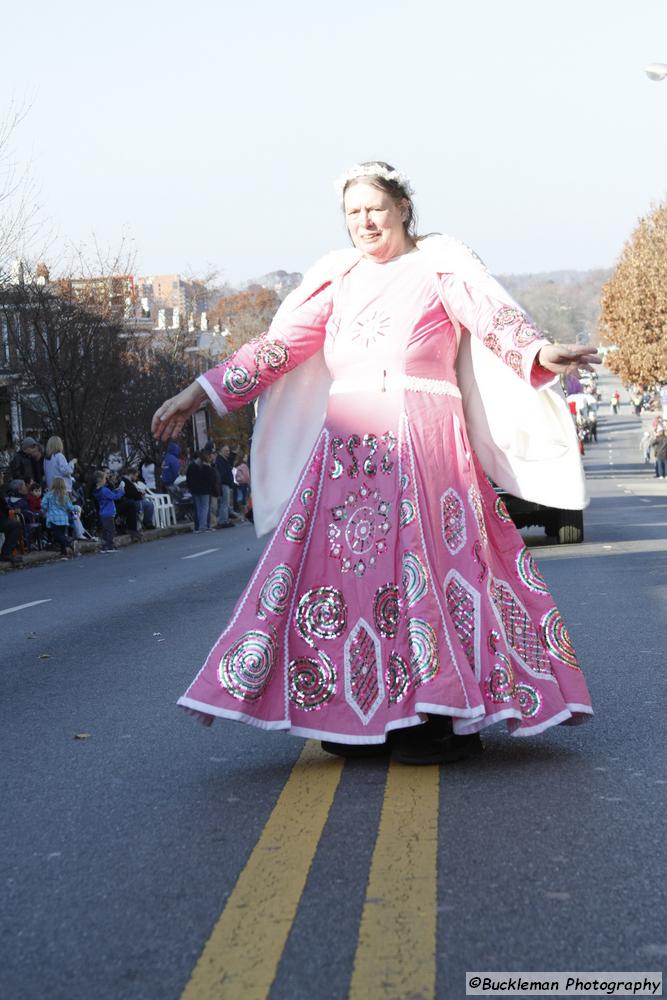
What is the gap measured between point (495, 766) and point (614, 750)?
1.65ft

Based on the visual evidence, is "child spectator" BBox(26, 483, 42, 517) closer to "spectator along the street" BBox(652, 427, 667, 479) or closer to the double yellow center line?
the double yellow center line

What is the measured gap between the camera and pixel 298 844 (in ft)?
14.1

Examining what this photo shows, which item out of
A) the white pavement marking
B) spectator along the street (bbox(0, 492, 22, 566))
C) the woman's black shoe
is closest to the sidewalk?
spectator along the street (bbox(0, 492, 22, 566))

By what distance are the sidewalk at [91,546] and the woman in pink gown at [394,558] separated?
51.6 feet

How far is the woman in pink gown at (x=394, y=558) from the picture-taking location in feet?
16.3

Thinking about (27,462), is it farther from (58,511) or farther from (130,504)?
(130,504)

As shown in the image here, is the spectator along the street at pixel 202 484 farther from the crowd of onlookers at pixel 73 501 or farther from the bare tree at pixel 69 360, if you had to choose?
the bare tree at pixel 69 360

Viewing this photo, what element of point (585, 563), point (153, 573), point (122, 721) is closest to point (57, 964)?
point (122, 721)

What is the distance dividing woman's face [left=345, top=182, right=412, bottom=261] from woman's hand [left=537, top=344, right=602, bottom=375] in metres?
0.67

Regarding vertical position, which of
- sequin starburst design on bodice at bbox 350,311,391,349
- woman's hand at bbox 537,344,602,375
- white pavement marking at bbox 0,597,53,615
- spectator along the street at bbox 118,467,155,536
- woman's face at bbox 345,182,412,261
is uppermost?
woman's face at bbox 345,182,412,261

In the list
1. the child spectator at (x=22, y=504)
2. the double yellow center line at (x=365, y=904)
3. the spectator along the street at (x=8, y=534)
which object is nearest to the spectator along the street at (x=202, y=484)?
the child spectator at (x=22, y=504)

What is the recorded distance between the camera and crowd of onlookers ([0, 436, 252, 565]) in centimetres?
2247

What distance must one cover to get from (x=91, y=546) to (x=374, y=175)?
67.5ft

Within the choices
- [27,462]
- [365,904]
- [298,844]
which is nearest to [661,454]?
[27,462]
